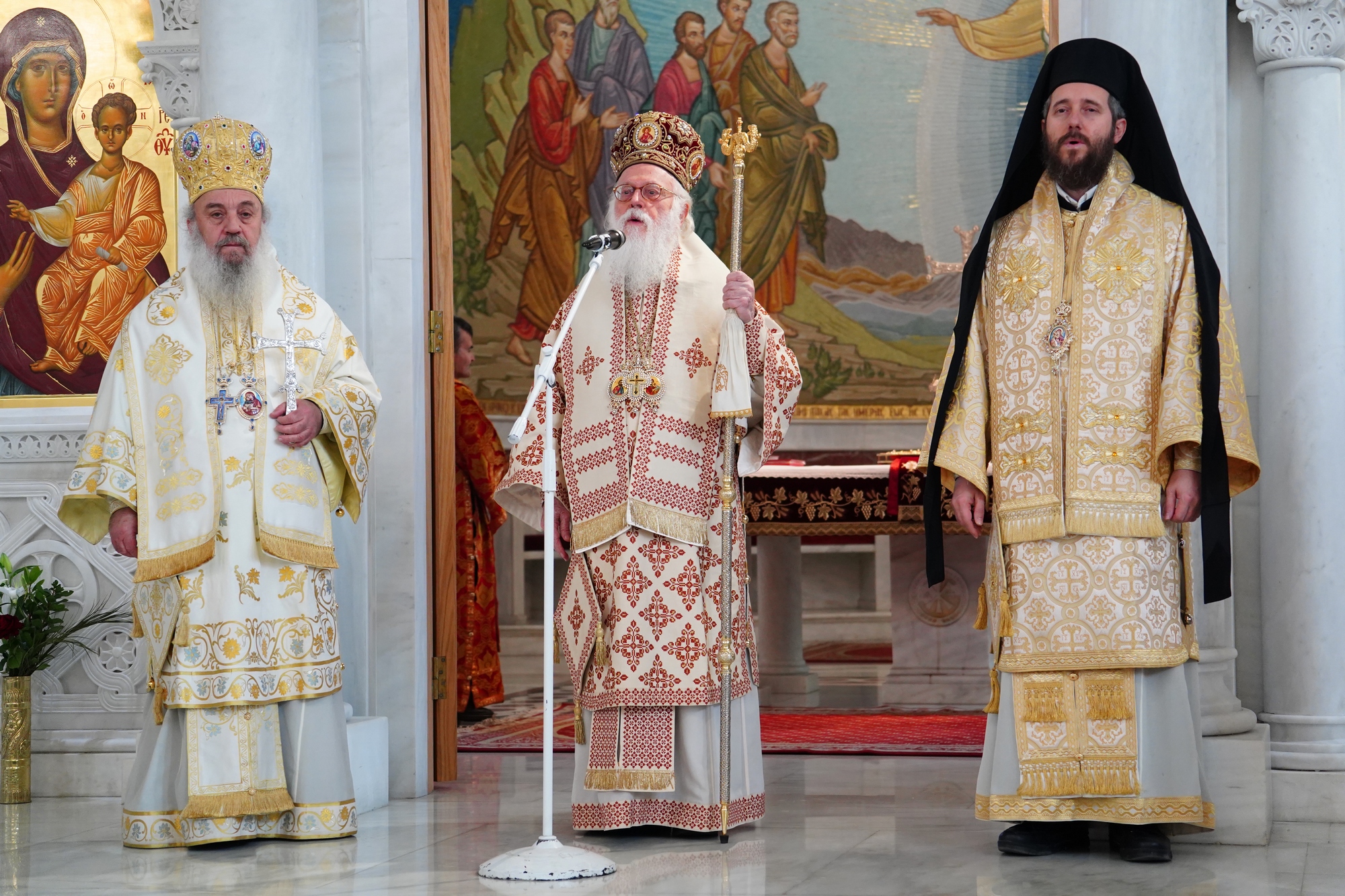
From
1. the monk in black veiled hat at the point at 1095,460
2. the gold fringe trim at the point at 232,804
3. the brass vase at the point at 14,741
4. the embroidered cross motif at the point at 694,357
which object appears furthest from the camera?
the brass vase at the point at 14,741

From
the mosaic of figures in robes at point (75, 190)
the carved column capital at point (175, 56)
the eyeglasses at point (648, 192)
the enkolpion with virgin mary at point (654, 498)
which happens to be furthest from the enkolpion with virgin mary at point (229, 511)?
the mosaic of figures in robes at point (75, 190)

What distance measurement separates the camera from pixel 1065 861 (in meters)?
4.26

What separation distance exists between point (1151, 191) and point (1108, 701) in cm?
142

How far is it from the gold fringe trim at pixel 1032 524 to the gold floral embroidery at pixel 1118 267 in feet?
2.06

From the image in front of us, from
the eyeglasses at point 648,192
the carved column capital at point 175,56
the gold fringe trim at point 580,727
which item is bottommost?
the gold fringe trim at point 580,727

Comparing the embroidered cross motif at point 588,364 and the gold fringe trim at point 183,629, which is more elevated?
the embroidered cross motif at point 588,364

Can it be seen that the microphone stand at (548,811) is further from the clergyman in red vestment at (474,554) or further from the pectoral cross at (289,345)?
the clergyman in red vestment at (474,554)

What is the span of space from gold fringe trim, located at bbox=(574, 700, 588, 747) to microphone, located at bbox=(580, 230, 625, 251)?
4.59ft

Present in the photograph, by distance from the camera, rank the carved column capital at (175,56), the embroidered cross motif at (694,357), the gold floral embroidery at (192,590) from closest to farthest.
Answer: the gold floral embroidery at (192,590) → the embroidered cross motif at (694,357) → the carved column capital at (175,56)

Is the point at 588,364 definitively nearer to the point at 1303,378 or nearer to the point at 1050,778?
the point at 1050,778

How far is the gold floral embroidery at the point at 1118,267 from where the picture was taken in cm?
441

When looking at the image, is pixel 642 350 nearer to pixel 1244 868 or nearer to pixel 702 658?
pixel 702 658

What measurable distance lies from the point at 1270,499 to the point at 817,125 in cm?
789

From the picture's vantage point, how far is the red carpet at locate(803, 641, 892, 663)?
Answer: 11062mm
